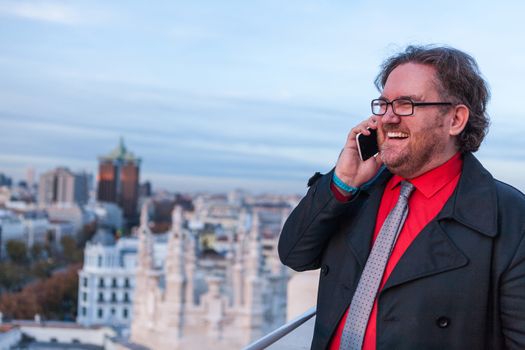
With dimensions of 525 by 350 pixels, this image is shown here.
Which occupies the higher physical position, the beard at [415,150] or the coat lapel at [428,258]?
the beard at [415,150]

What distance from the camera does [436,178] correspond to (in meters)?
1.64

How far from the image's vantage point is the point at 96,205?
7156cm

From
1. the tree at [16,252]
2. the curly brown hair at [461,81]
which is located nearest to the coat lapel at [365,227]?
the curly brown hair at [461,81]

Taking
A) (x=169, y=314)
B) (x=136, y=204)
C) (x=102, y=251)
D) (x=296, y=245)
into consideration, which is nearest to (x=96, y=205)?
(x=136, y=204)

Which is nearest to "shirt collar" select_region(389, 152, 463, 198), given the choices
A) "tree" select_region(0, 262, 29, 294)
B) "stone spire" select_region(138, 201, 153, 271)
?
"stone spire" select_region(138, 201, 153, 271)

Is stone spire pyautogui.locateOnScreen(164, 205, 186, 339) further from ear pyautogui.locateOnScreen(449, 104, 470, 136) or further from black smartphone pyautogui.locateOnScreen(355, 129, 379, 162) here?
ear pyautogui.locateOnScreen(449, 104, 470, 136)

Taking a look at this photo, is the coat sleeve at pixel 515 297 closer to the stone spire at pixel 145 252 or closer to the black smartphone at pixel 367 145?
the black smartphone at pixel 367 145

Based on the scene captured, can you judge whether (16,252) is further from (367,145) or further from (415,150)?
(415,150)

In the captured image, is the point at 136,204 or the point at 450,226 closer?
the point at 450,226

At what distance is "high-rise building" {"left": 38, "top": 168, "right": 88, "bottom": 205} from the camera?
80.9 meters

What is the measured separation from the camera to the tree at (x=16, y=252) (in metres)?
40.5

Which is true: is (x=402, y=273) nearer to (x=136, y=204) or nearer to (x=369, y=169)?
(x=369, y=169)

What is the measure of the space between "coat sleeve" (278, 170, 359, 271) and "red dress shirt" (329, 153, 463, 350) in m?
0.03

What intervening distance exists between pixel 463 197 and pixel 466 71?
263mm
